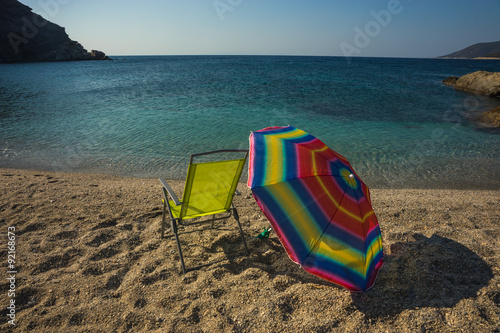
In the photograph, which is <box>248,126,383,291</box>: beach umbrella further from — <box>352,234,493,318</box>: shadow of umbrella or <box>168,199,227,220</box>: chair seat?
<box>168,199,227,220</box>: chair seat

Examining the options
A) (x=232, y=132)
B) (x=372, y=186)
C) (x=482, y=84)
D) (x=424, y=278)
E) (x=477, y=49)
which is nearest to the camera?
(x=424, y=278)

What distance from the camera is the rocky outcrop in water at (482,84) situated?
2070cm

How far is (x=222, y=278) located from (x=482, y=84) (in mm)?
27381

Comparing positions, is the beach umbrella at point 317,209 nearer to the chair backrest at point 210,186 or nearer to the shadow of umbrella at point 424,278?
the shadow of umbrella at point 424,278

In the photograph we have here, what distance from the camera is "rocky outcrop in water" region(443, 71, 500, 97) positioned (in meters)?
20.7

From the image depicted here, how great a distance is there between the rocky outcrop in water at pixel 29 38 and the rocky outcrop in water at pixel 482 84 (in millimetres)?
69669

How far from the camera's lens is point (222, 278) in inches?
122

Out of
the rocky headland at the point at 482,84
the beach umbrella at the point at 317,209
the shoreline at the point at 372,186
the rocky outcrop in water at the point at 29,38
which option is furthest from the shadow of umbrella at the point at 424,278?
the rocky outcrop in water at the point at 29,38

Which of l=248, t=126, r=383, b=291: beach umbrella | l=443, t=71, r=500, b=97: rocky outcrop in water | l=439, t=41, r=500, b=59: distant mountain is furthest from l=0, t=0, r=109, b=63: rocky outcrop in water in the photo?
l=439, t=41, r=500, b=59: distant mountain

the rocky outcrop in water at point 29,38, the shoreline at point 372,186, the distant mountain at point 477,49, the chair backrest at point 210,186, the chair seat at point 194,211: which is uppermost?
the distant mountain at point 477,49

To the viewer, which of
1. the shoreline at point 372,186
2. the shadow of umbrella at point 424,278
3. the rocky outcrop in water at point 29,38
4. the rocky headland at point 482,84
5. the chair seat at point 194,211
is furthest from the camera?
the rocky outcrop in water at point 29,38

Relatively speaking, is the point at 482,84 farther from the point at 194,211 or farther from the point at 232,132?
the point at 194,211

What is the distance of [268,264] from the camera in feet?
11.1

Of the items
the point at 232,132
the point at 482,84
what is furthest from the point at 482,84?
the point at 232,132
